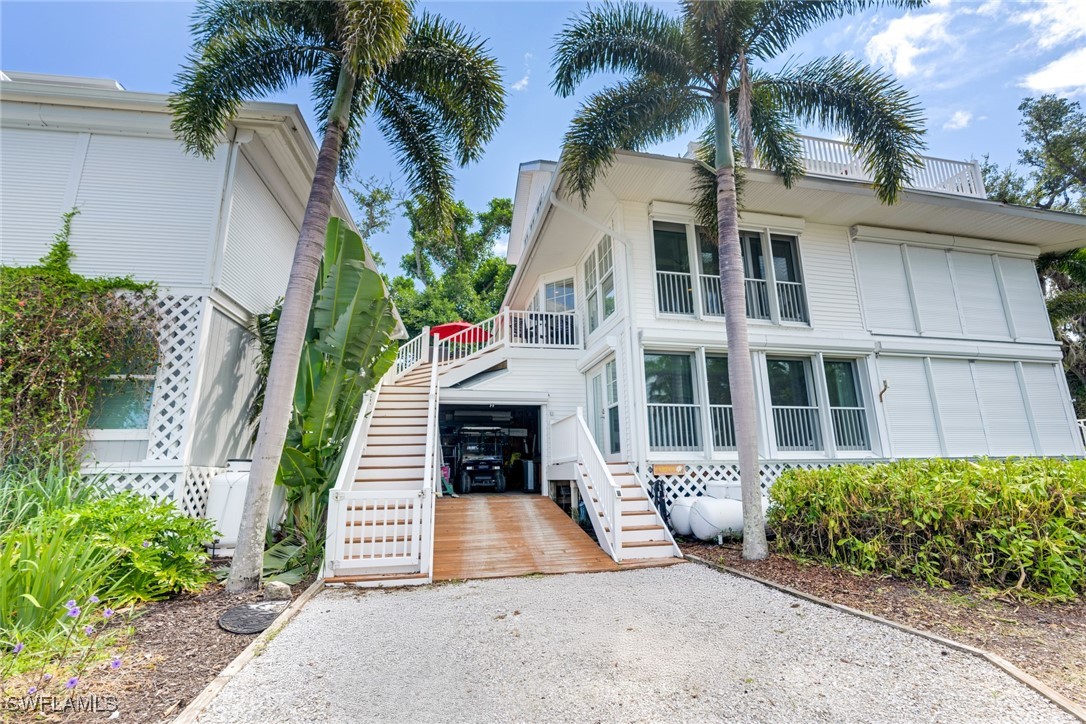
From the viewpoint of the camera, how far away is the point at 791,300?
33.5 ft

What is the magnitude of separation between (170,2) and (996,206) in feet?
52.9

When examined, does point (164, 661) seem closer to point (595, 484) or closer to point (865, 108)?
point (595, 484)

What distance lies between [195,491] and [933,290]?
1489cm

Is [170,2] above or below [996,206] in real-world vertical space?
above

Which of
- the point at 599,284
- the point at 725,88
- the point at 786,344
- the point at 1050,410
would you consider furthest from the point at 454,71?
the point at 1050,410

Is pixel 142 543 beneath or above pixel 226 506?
beneath

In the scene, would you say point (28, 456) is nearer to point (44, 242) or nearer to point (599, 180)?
point (44, 242)

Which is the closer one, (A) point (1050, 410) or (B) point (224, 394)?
(B) point (224, 394)

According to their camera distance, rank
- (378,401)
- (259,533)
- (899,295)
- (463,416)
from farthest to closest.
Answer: (463,416)
(899,295)
(378,401)
(259,533)

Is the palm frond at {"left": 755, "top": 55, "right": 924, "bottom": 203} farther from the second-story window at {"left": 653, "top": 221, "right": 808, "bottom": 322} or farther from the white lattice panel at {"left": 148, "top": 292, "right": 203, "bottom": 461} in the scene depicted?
the white lattice panel at {"left": 148, "top": 292, "right": 203, "bottom": 461}

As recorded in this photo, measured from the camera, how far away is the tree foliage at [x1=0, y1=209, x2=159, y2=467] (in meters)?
5.80

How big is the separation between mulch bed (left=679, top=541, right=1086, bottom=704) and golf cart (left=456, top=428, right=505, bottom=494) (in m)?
8.88

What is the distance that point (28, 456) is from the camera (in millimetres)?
5805

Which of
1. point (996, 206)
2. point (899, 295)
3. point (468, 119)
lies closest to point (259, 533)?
point (468, 119)
